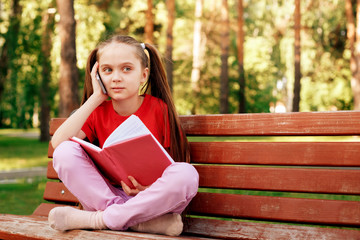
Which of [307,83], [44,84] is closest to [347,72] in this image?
[307,83]

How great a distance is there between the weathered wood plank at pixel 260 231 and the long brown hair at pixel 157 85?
1.15 feet

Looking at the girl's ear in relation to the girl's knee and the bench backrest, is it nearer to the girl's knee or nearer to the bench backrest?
the bench backrest

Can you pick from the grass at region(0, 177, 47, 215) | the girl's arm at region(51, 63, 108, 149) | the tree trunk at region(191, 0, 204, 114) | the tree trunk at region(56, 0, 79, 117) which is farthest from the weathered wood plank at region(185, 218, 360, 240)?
the tree trunk at region(191, 0, 204, 114)

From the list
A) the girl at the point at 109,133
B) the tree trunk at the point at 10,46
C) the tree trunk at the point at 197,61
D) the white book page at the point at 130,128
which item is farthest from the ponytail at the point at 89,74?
the tree trunk at the point at 197,61

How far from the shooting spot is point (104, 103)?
9.42ft

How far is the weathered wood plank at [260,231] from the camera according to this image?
7.57ft

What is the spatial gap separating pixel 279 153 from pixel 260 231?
38 cm

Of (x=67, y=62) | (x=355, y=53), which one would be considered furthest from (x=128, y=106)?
(x=355, y=53)

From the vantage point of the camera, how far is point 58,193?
3.13 meters

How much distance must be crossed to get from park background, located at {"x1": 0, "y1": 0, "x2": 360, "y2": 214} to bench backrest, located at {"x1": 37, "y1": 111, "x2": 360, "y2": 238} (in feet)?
10.1

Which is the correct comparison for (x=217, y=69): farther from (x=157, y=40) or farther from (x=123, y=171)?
(x=123, y=171)

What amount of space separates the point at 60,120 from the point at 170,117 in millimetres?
834

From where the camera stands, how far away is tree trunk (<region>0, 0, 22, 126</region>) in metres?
14.1

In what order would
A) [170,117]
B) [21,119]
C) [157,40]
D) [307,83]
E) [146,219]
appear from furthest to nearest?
[307,83] < [157,40] < [21,119] < [170,117] < [146,219]
